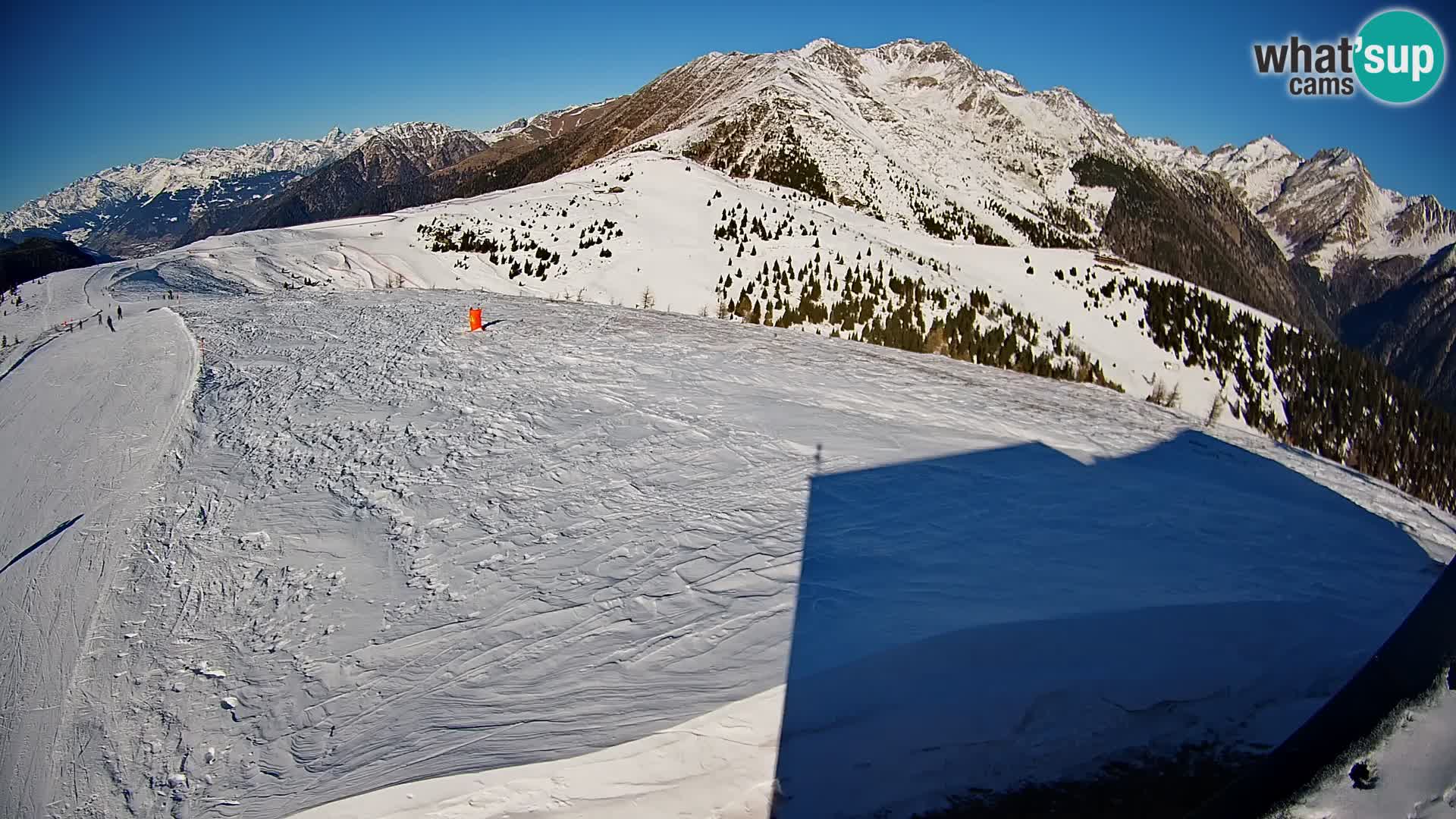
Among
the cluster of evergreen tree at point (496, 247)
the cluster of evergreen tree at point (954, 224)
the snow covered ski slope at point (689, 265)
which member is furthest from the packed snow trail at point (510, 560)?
the cluster of evergreen tree at point (954, 224)

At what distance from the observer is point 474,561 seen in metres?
6.55

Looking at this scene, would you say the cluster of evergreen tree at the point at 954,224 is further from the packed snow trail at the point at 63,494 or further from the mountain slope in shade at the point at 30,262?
the mountain slope in shade at the point at 30,262

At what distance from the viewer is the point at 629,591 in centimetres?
599

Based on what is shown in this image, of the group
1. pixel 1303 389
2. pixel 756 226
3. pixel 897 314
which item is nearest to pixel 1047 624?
pixel 897 314

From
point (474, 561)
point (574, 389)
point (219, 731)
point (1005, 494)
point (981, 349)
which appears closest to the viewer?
point (219, 731)

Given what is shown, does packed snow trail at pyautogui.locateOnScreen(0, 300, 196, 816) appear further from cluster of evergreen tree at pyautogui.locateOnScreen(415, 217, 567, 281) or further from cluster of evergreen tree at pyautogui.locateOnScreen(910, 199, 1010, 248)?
cluster of evergreen tree at pyautogui.locateOnScreen(910, 199, 1010, 248)

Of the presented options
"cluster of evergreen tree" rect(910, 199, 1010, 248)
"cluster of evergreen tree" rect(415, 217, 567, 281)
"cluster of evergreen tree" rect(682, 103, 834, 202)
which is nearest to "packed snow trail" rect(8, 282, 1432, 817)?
"cluster of evergreen tree" rect(415, 217, 567, 281)

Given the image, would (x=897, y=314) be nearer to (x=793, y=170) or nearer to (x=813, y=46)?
(x=793, y=170)

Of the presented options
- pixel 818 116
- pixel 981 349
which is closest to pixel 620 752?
pixel 981 349

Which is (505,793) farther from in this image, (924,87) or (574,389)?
(924,87)

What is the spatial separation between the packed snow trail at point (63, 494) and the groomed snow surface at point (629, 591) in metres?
0.04

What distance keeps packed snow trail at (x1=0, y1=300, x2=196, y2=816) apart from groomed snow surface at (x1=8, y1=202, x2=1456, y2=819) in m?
0.04

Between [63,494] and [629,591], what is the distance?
23.7ft

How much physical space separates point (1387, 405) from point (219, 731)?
64640 mm
